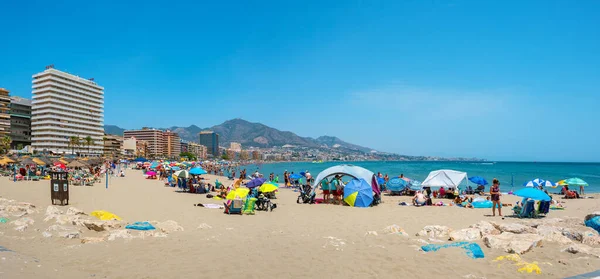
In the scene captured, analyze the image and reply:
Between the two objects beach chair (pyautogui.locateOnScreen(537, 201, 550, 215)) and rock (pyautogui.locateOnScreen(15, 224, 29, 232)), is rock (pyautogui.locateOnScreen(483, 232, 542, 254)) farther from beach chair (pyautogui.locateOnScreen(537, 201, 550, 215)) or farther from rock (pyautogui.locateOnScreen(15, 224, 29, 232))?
rock (pyautogui.locateOnScreen(15, 224, 29, 232))

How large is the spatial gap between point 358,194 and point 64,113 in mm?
86391

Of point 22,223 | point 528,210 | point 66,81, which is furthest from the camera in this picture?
point 66,81

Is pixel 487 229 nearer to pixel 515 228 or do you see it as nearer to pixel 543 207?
pixel 515 228

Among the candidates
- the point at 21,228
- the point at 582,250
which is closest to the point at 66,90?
the point at 21,228

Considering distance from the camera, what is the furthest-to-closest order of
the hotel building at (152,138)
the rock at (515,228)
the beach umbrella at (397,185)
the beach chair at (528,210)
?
the hotel building at (152,138) → the beach umbrella at (397,185) → the beach chair at (528,210) → the rock at (515,228)

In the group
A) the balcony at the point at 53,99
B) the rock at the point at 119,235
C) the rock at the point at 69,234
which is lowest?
the rock at the point at 119,235

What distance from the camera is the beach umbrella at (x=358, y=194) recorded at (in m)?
15.5

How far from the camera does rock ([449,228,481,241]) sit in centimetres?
812

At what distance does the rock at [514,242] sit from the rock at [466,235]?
0.54 metres

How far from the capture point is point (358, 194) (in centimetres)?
1559

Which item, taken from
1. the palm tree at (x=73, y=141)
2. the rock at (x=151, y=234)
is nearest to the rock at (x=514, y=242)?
the rock at (x=151, y=234)

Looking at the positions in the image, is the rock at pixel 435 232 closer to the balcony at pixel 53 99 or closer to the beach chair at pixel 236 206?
the beach chair at pixel 236 206

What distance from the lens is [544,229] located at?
8.34 metres

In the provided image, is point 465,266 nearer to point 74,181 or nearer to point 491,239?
point 491,239
